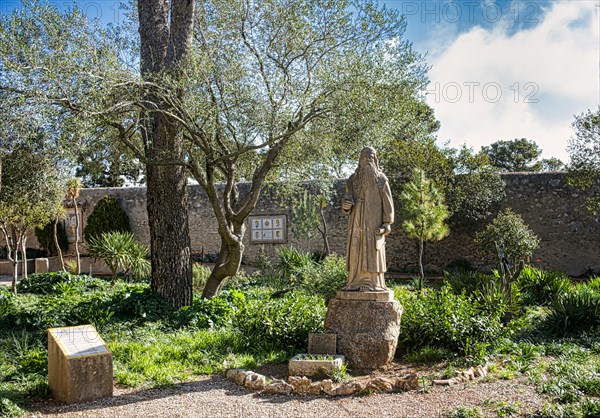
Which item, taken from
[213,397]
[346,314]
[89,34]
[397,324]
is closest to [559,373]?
[397,324]

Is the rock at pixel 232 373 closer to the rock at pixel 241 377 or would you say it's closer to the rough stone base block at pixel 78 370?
the rock at pixel 241 377

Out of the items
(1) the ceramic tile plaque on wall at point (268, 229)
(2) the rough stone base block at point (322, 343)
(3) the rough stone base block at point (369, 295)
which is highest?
(1) the ceramic tile plaque on wall at point (268, 229)

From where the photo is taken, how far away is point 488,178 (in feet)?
48.3

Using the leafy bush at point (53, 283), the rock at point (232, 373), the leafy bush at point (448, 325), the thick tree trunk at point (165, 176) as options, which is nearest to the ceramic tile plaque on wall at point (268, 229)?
the leafy bush at point (53, 283)

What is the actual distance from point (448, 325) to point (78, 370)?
4095 millimetres

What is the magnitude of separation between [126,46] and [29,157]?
4039 millimetres

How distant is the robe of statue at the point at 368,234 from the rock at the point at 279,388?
1637mm

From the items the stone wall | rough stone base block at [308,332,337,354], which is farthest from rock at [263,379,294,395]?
the stone wall

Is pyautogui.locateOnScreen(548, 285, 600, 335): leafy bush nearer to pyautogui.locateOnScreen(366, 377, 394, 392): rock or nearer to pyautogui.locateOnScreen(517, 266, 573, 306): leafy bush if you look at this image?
pyautogui.locateOnScreen(517, 266, 573, 306): leafy bush

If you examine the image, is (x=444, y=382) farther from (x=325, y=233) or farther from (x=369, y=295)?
(x=325, y=233)

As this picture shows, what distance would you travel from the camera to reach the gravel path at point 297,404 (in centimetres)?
465

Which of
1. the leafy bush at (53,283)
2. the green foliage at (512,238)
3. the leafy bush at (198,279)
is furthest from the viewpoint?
the leafy bush at (198,279)

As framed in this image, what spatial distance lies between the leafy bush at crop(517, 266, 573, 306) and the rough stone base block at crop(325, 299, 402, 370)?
189 inches

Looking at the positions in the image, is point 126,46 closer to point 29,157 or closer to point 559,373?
point 29,157
